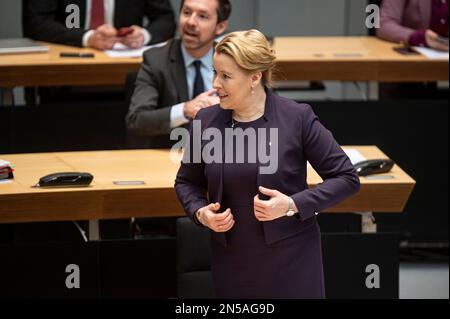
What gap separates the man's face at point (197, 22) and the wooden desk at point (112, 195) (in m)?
0.53

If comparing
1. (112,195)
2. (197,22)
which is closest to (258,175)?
(112,195)

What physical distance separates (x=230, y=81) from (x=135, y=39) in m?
2.51

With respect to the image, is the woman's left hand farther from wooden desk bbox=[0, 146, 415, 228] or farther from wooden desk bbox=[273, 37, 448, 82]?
wooden desk bbox=[273, 37, 448, 82]

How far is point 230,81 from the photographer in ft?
10.9

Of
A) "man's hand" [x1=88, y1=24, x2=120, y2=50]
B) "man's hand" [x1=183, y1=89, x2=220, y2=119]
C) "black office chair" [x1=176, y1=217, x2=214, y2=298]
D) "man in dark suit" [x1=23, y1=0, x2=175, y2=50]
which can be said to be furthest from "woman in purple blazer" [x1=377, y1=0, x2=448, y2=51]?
"black office chair" [x1=176, y1=217, x2=214, y2=298]

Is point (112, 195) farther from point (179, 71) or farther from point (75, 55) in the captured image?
point (75, 55)

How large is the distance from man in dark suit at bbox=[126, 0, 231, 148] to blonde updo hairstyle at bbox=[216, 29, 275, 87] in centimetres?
125

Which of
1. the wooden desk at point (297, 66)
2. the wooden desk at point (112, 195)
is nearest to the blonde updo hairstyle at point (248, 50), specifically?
the wooden desk at point (112, 195)

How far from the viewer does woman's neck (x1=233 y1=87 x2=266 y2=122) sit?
3373mm

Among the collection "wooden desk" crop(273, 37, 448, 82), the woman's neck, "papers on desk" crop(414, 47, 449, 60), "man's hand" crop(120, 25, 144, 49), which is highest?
the woman's neck
